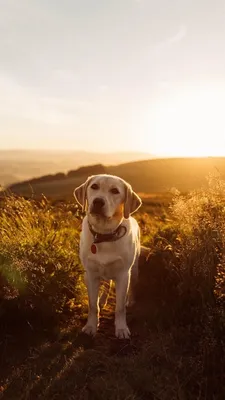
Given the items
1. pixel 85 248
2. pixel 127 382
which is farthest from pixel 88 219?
pixel 127 382

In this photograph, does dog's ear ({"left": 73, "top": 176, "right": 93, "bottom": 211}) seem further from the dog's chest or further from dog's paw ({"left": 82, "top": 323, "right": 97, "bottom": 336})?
dog's paw ({"left": 82, "top": 323, "right": 97, "bottom": 336})

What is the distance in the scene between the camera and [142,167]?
4512 cm

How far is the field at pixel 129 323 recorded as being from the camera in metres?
3.69

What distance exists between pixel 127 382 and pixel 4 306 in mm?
1770

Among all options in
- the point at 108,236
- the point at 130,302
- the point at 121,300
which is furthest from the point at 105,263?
the point at 130,302

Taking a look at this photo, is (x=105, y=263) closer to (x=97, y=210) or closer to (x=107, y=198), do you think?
(x=97, y=210)

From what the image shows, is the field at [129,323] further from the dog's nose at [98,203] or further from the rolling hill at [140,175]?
the rolling hill at [140,175]

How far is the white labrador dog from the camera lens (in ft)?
16.4

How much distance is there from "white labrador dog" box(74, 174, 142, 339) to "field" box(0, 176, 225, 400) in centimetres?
39

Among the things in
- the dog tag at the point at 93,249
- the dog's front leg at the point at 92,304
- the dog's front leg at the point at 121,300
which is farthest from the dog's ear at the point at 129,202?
the dog's front leg at the point at 92,304

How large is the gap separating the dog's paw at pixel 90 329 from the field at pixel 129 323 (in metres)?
0.11

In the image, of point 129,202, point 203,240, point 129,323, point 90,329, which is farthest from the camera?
point 129,323

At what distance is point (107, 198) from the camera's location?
4.86 meters

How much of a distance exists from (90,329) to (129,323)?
0.66 meters
